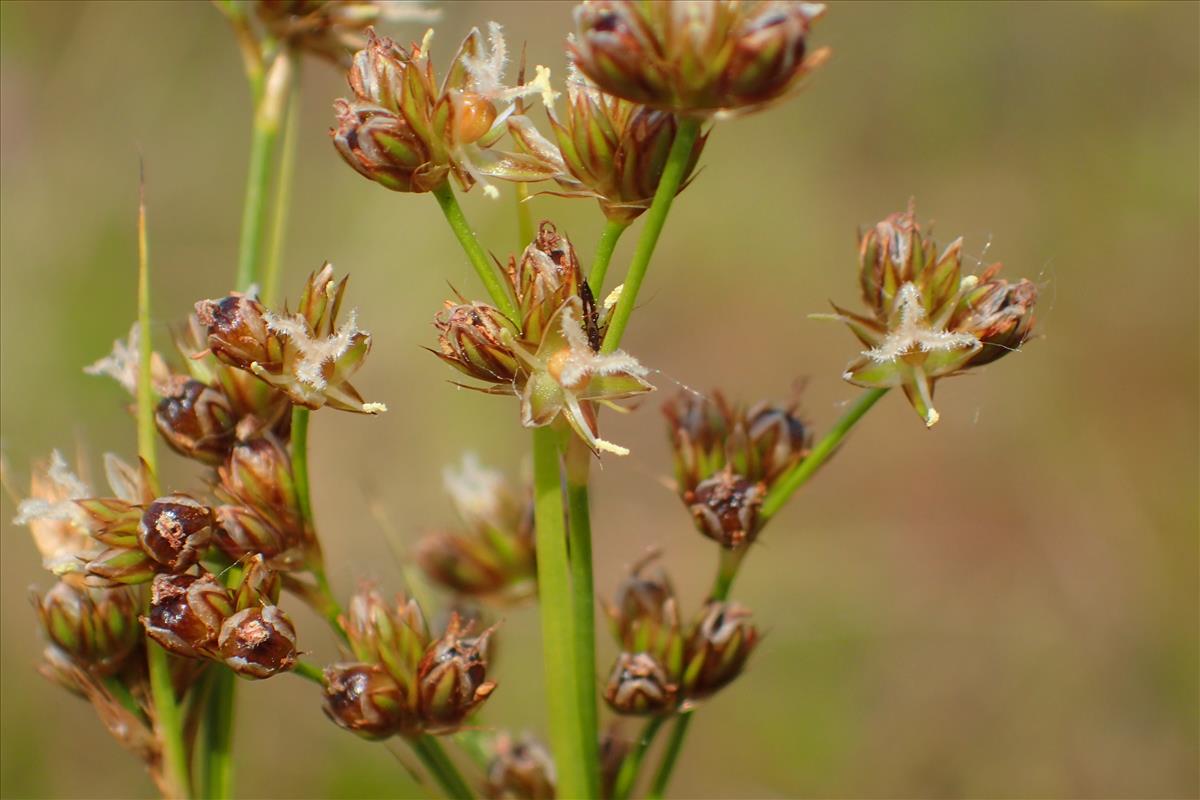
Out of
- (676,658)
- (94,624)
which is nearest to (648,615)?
(676,658)

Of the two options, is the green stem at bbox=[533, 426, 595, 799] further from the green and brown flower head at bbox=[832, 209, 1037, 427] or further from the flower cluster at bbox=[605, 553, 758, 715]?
the green and brown flower head at bbox=[832, 209, 1037, 427]

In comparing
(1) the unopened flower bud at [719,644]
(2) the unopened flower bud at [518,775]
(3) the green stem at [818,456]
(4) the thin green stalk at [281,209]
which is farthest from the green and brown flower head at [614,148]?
(2) the unopened flower bud at [518,775]

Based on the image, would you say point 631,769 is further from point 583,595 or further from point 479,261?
point 479,261

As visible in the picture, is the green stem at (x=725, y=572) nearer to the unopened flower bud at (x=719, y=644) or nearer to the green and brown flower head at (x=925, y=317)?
the unopened flower bud at (x=719, y=644)

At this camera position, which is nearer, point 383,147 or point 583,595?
point 383,147

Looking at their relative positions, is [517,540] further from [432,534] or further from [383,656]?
[383,656]

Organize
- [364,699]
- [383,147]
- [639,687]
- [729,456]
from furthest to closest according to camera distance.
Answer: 1. [729,456]
2. [639,687]
3. [364,699]
4. [383,147]
